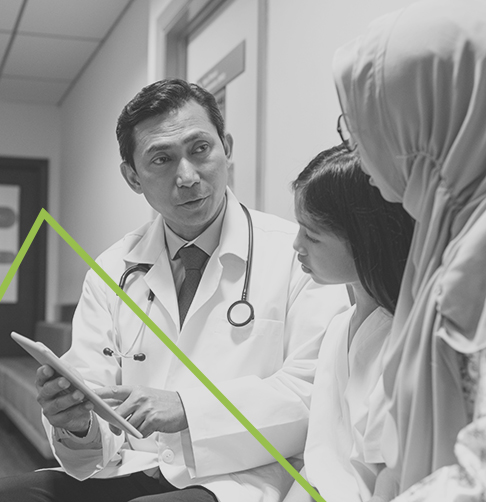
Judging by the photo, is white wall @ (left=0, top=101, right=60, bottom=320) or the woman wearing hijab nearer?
the woman wearing hijab

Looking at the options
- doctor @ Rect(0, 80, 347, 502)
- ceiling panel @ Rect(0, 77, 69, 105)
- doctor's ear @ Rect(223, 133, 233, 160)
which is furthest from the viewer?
ceiling panel @ Rect(0, 77, 69, 105)

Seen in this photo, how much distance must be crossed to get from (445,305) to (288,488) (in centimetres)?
54

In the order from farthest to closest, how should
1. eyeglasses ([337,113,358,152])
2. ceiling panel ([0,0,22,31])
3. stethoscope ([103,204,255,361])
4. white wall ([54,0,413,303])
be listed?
1. ceiling panel ([0,0,22,31])
2. white wall ([54,0,413,303])
3. stethoscope ([103,204,255,361])
4. eyeglasses ([337,113,358,152])

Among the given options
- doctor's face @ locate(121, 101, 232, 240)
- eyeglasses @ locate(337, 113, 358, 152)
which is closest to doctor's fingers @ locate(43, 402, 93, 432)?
doctor's face @ locate(121, 101, 232, 240)

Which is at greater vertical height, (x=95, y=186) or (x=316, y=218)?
(x=95, y=186)

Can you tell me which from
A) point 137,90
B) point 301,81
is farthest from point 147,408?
point 137,90

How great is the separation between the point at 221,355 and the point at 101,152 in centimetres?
200

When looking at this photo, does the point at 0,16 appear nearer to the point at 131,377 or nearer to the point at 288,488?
the point at 131,377

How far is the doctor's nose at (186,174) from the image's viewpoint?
3.64 feet

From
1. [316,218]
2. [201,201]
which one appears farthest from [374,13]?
[316,218]

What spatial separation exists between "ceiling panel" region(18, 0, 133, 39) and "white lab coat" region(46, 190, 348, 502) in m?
1.76

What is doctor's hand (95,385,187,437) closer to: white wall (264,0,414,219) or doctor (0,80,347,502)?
doctor (0,80,347,502)

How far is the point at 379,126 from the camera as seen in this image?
57 cm

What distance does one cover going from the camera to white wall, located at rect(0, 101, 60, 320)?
3.83 metres
